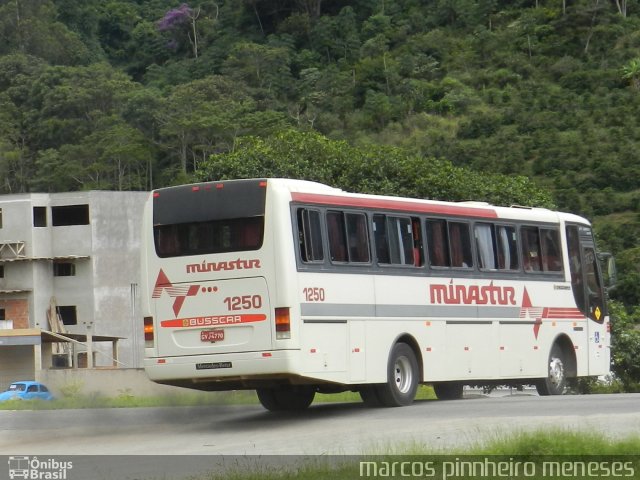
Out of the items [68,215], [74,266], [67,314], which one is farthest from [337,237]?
[68,215]

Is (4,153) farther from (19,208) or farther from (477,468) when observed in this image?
(477,468)

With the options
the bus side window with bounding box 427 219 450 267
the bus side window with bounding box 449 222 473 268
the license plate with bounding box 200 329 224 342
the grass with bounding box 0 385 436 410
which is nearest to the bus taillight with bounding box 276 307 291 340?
the license plate with bounding box 200 329 224 342

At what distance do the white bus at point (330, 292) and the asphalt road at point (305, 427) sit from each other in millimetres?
655

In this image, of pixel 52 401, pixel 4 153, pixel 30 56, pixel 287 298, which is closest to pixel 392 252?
pixel 287 298

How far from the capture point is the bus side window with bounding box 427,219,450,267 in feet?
66.8

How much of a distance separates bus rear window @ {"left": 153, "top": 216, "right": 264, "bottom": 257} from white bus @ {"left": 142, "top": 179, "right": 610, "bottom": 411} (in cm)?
2

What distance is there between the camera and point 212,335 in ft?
57.4

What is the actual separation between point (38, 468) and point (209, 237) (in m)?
4.92

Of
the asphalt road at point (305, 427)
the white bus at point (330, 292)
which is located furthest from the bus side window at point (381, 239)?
the asphalt road at point (305, 427)

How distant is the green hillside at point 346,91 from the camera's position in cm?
7312

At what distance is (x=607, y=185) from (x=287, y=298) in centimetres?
5312

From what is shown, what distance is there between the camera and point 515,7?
99.1 meters

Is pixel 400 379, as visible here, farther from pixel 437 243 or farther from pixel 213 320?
pixel 213 320

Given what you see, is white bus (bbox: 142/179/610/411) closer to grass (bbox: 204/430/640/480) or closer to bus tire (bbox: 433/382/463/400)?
bus tire (bbox: 433/382/463/400)
